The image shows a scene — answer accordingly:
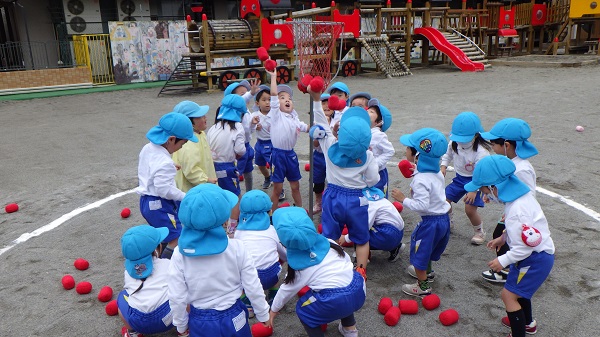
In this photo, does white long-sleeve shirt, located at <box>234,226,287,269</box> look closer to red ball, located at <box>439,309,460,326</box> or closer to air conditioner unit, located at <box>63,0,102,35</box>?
red ball, located at <box>439,309,460,326</box>

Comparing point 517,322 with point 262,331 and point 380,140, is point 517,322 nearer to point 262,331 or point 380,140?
point 262,331

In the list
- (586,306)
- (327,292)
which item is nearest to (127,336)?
(327,292)

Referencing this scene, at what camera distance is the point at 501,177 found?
347 cm

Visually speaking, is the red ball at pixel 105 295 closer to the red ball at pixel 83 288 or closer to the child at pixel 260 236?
the red ball at pixel 83 288

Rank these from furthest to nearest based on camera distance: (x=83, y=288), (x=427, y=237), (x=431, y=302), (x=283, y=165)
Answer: (x=283, y=165) → (x=83, y=288) → (x=427, y=237) → (x=431, y=302)

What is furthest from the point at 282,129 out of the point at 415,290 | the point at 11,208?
the point at 11,208

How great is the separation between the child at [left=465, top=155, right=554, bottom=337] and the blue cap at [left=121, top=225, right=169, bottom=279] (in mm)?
2547

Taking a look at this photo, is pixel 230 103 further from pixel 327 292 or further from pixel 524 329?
pixel 524 329

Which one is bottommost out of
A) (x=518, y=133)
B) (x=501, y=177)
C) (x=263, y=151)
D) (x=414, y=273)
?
(x=414, y=273)

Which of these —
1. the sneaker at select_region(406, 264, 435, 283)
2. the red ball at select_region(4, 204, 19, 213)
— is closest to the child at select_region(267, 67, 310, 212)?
the sneaker at select_region(406, 264, 435, 283)

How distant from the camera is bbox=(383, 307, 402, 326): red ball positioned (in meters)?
3.84

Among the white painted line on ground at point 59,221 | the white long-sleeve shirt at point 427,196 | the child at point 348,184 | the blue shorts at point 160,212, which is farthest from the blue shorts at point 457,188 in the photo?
the white painted line on ground at point 59,221

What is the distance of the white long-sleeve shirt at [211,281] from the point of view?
2998mm

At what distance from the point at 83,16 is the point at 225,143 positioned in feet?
65.9
